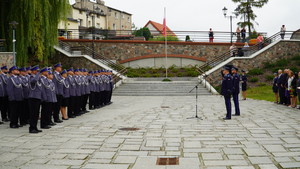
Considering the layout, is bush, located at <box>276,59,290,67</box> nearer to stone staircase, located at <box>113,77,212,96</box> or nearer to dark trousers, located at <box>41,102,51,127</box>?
stone staircase, located at <box>113,77,212,96</box>

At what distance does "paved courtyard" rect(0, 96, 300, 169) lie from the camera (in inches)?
179

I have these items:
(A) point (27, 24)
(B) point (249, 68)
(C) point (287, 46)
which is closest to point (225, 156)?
(A) point (27, 24)

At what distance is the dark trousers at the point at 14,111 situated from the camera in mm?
8000

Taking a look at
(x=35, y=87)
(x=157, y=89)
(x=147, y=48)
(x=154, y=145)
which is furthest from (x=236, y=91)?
(x=147, y=48)

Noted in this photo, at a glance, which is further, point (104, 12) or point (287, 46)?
point (104, 12)

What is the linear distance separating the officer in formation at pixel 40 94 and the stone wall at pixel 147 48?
59.2ft

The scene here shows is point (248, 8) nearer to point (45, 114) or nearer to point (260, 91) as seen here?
point (260, 91)

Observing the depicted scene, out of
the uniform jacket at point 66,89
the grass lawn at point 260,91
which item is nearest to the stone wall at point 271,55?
the grass lawn at point 260,91

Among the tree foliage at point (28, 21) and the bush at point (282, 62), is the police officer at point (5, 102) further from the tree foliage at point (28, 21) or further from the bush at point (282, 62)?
the bush at point (282, 62)

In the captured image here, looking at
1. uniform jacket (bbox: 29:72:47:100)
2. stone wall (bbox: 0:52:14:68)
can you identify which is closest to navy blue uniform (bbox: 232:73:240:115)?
uniform jacket (bbox: 29:72:47:100)

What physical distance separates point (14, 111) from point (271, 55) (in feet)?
79.0

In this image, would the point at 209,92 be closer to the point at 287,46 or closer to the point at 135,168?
the point at 287,46

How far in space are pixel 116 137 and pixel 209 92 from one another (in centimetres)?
1427

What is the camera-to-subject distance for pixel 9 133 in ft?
23.2
